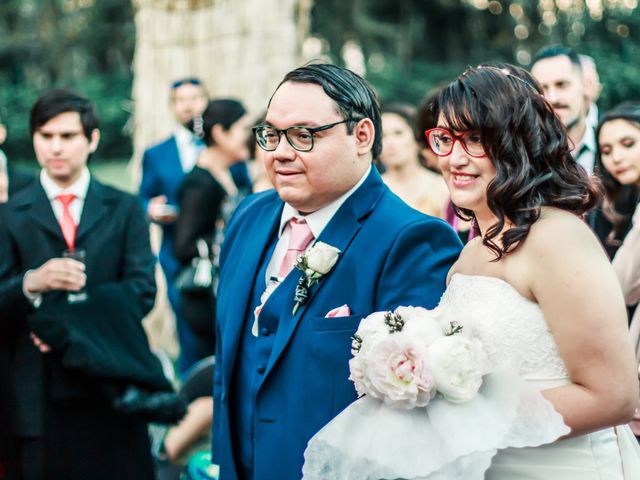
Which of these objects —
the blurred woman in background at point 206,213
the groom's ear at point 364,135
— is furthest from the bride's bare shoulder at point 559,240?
the blurred woman in background at point 206,213

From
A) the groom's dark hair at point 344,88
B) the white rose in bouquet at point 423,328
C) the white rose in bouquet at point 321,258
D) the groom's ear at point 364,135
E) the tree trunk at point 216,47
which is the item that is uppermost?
the tree trunk at point 216,47

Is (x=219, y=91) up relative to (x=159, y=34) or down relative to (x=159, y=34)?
down

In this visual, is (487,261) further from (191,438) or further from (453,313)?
(191,438)

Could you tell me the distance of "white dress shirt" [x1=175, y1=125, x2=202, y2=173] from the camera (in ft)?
24.6

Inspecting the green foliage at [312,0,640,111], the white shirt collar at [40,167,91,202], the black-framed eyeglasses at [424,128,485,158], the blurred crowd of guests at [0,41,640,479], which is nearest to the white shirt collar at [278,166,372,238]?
the black-framed eyeglasses at [424,128,485,158]

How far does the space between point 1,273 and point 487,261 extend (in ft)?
8.94

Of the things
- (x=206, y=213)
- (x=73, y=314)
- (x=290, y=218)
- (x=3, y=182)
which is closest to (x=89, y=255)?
(x=73, y=314)

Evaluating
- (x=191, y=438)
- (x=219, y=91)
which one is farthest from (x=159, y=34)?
(x=191, y=438)

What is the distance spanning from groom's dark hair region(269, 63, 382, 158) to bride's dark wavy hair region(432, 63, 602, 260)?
0.50 meters

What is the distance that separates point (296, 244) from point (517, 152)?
0.98 m

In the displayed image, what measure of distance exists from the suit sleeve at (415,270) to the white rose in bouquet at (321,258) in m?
0.18

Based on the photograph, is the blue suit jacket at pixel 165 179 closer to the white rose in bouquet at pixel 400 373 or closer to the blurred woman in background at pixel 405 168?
the blurred woman in background at pixel 405 168

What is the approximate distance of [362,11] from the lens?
63.2ft

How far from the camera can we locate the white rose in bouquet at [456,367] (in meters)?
2.36
